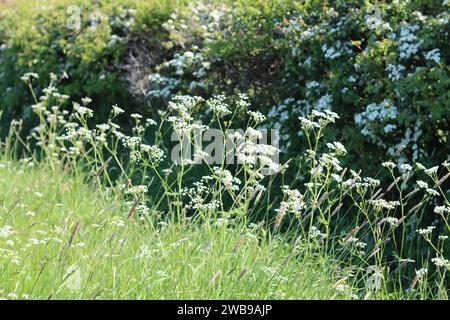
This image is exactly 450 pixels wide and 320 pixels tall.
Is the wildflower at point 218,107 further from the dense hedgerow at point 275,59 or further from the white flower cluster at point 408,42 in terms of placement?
the white flower cluster at point 408,42

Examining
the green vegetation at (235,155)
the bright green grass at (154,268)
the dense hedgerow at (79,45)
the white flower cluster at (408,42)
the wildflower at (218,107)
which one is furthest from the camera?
the dense hedgerow at (79,45)

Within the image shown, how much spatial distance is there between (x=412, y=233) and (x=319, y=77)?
149cm

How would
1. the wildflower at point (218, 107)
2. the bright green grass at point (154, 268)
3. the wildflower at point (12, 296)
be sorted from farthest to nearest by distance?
1. the wildflower at point (218, 107)
2. the bright green grass at point (154, 268)
3. the wildflower at point (12, 296)

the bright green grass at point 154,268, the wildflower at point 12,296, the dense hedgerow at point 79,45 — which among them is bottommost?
the bright green grass at point 154,268

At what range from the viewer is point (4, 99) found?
8.82 m

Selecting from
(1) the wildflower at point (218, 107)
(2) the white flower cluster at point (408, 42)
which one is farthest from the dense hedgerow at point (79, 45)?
(1) the wildflower at point (218, 107)

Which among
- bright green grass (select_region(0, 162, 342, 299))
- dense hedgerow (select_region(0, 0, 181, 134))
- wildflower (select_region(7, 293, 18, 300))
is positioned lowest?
bright green grass (select_region(0, 162, 342, 299))

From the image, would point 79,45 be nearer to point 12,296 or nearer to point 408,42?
point 408,42

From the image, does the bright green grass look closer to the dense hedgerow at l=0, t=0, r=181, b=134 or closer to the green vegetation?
the green vegetation

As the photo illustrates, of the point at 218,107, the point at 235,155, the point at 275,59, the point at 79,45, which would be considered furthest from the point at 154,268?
the point at 79,45

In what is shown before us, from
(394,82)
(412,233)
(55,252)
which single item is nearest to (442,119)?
(394,82)

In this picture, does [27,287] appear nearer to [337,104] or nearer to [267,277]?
[267,277]

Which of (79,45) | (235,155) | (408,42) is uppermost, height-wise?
(408,42)

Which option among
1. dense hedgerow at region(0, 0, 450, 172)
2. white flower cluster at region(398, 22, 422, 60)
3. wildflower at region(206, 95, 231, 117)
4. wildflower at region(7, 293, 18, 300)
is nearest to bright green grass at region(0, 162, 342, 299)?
wildflower at region(7, 293, 18, 300)
